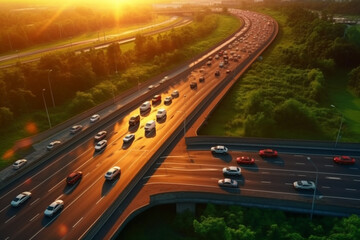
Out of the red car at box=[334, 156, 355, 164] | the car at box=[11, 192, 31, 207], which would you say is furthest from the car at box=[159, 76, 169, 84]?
the red car at box=[334, 156, 355, 164]

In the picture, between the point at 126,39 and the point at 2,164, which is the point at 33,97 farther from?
the point at 126,39

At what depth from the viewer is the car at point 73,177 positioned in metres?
46.4

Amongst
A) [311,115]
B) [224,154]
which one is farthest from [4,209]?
[311,115]

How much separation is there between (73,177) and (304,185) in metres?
37.0

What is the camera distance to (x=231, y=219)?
3881 cm

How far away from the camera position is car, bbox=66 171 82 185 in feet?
152

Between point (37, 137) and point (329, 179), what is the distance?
59.0m

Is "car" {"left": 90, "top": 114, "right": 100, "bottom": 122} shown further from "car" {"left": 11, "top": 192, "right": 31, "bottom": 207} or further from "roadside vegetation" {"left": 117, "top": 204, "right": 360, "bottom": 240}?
"roadside vegetation" {"left": 117, "top": 204, "right": 360, "bottom": 240}

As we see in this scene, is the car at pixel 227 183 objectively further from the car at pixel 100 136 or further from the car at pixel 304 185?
the car at pixel 100 136

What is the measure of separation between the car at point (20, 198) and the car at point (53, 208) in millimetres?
5220

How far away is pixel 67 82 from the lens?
88.7 meters

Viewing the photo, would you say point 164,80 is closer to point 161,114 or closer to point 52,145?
point 161,114

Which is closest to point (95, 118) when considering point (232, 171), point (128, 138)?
point (128, 138)

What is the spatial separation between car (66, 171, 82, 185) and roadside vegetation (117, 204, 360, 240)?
12912 millimetres
